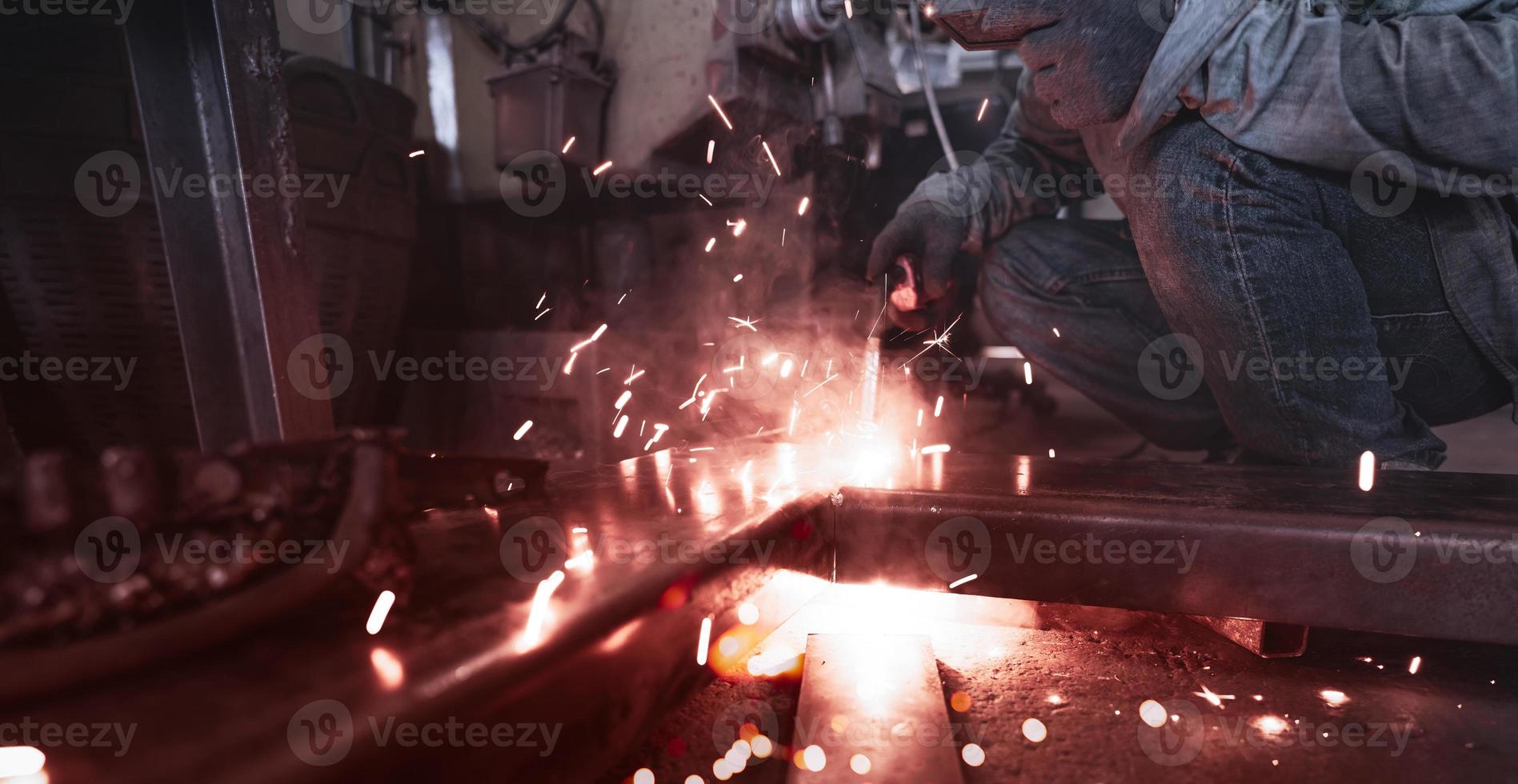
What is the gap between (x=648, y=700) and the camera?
68cm

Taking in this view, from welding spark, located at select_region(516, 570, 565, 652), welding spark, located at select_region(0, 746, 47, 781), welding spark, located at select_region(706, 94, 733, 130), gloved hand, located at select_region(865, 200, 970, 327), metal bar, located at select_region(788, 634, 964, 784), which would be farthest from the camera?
welding spark, located at select_region(706, 94, 733, 130)

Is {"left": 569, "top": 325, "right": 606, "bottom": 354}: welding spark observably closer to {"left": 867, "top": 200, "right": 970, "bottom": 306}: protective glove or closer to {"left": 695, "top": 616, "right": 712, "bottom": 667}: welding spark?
{"left": 867, "top": 200, "right": 970, "bottom": 306}: protective glove

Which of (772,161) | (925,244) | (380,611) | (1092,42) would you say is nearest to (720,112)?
(772,161)

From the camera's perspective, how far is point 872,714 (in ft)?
2.61

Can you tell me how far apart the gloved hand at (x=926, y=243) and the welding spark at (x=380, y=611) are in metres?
1.44

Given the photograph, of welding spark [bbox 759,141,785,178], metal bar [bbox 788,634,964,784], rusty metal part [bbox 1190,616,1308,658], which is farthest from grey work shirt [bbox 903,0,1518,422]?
welding spark [bbox 759,141,785,178]

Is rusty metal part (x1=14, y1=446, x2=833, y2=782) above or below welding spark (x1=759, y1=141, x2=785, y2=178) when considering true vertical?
below

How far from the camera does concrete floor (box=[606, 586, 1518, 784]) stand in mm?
762

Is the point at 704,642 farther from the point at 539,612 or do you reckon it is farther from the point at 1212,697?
the point at 1212,697

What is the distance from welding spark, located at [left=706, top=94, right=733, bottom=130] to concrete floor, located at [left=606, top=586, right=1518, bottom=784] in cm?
178

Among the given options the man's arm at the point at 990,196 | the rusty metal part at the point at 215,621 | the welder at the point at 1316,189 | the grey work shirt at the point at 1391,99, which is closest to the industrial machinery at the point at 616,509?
the rusty metal part at the point at 215,621

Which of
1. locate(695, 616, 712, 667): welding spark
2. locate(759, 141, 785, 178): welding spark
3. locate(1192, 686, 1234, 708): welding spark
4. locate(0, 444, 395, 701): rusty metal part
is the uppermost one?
locate(759, 141, 785, 178): welding spark

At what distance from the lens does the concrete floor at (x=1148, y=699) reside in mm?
762

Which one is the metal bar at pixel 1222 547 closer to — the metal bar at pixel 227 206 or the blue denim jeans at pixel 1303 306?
the blue denim jeans at pixel 1303 306
